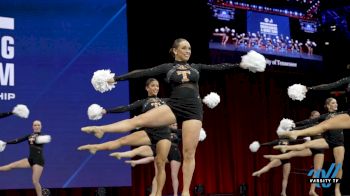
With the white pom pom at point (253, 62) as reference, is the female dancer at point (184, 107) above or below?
below

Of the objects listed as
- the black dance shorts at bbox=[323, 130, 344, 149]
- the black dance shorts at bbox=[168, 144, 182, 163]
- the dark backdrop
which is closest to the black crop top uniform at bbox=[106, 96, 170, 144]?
the black dance shorts at bbox=[168, 144, 182, 163]

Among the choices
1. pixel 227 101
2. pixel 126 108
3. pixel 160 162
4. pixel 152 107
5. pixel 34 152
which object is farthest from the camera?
pixel 227 101

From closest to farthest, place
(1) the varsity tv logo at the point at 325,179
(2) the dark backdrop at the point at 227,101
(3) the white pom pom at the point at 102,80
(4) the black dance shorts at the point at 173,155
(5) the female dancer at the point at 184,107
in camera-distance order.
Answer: (5) the female dancer at the point at 184,107, (3) the white pom pom at the point at 102,80, (4) the black dance shorts at the point at 173,155, (1) the varsity tv logo at the point at 325,179, (2) the dark backdrop at the point at 227,101

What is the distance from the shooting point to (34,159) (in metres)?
7.80

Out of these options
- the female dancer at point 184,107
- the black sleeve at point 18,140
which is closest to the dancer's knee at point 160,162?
the female dancer at point 184,107

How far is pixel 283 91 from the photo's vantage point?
12.3m

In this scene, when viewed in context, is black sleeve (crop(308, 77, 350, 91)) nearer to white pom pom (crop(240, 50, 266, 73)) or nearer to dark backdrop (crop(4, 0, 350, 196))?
white pom pom (crop(240, 50, 266, 73))

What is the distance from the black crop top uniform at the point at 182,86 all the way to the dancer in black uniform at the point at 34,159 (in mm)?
3563

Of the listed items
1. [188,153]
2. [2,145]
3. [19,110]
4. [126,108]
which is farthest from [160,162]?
[2,145]

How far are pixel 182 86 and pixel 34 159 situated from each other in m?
3.96

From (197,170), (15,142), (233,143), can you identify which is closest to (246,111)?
(233,143)

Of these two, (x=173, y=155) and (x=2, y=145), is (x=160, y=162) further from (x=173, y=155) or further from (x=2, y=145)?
(x=2, y=145)

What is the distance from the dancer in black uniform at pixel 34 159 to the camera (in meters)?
7.73

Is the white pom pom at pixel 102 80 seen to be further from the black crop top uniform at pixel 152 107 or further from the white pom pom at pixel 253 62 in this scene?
the black crop top uniform at pixel 152 107
